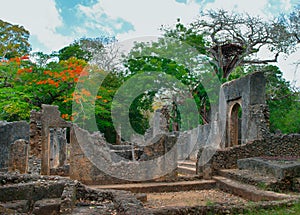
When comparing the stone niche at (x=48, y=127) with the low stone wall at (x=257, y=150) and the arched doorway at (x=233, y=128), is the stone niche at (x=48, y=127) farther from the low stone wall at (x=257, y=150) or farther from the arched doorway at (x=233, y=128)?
the arched doorway at (x=233, y=128)

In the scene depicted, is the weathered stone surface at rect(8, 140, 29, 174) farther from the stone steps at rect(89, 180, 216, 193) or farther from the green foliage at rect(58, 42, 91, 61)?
the green foliage at rect(58, 42, 91, 61)

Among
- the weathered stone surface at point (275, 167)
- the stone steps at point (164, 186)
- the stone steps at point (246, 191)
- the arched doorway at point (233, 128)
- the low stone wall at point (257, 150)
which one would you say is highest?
the arched doorway at point (233, 128)

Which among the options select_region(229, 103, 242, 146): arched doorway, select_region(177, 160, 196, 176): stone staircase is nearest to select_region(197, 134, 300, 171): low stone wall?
select_region(177, 160, 196, 176): stone staircase

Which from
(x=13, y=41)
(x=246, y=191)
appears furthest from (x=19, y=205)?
(x=13, y=41)

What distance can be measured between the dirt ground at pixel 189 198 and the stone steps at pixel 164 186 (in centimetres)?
26

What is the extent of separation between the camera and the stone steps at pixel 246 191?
752 centimetres

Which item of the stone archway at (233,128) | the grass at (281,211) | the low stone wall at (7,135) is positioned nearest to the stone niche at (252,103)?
the stone archway at (233,128)

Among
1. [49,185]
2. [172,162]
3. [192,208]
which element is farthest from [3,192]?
[172,162]

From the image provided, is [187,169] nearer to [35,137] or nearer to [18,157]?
[35,137]

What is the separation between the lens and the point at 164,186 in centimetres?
1044

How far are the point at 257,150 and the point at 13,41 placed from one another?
72.7 feet

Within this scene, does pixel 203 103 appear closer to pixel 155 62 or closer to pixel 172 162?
pixel 155 62

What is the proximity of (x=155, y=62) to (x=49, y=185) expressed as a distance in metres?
16.5

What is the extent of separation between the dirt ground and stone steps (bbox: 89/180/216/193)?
26cm
